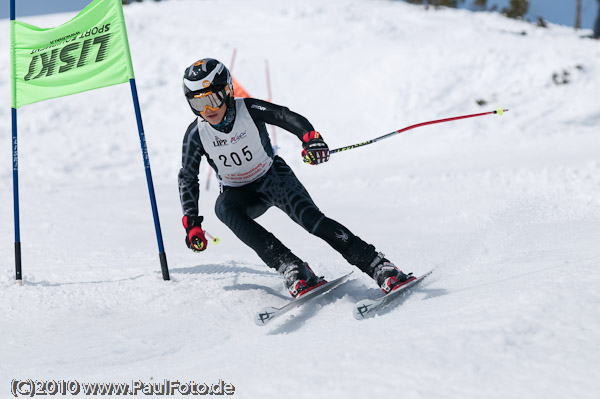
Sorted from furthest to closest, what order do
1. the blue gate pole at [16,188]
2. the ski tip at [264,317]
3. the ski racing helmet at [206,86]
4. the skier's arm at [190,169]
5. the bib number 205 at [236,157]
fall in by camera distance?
1. the blue gate pole at [16,188]
2. the skier's arm at [190,169]
3. the bib number 205 at [236,157]
4. the ski racing helmet at [206,86]
5. the ski tip at [264,317]

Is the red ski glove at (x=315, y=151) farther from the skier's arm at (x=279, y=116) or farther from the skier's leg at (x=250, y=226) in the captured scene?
the skier's leg at (x=250, y=226)

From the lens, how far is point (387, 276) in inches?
138

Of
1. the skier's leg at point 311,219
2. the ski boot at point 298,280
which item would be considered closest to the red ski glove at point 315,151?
the skier's leg at point 311,219

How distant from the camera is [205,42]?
60.1 ft

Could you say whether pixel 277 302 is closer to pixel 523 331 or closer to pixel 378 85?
pixel 523 331

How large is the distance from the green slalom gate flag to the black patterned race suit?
932 millimetres

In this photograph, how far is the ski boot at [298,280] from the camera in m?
3.56

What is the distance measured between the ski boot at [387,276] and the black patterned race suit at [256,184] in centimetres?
6

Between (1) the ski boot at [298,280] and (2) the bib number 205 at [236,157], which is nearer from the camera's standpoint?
(1) the ski boot at [298,280]

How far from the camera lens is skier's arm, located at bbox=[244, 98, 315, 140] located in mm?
3794

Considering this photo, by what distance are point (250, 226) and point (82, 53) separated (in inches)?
80.6

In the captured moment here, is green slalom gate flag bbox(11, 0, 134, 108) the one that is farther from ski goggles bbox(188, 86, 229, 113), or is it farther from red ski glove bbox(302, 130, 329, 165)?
red ski glove bbox(302, 130, 329, 165)

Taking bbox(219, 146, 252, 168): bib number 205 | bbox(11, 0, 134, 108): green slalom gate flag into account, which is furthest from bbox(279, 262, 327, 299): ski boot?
bbox(11, 0, 134, 108): green slalom gate flag

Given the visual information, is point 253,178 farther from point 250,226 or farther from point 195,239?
point 195,239
